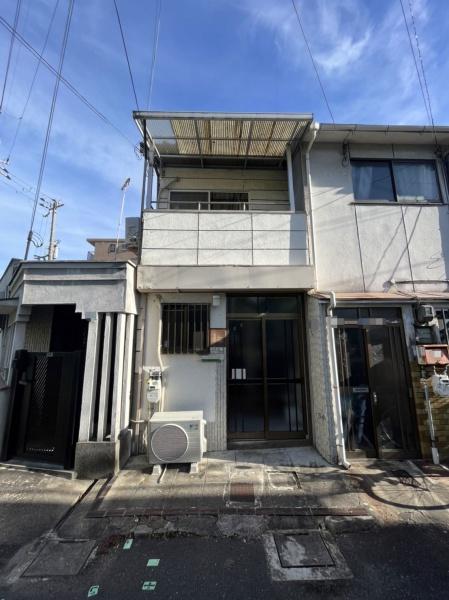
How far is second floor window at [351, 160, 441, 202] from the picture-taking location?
671cm

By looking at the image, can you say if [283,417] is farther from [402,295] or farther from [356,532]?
[402,295]

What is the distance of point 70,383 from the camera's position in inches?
208

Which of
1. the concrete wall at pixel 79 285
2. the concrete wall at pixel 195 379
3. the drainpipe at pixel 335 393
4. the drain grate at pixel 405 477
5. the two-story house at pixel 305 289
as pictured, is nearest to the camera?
the drain grate at pixel 405 477

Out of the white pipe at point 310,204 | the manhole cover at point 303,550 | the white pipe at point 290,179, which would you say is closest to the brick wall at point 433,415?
the white pipe at point 310,204

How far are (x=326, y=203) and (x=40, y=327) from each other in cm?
726

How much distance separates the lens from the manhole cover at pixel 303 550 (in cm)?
298

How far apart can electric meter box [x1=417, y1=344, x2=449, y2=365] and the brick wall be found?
0.22m

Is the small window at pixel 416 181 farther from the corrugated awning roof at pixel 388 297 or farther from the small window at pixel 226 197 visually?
the small window at pixel 226 197

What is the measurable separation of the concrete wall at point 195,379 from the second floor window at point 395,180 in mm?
4535

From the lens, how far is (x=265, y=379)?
627 cm

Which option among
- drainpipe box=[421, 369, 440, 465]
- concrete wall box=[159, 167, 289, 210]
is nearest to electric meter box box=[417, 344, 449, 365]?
drainpipe box=[421, 369, 440, 465]

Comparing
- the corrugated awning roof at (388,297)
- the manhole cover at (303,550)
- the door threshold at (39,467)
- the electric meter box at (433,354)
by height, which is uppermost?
the corrugated awning roof at (388,297)

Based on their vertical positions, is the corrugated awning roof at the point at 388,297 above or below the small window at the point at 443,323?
above

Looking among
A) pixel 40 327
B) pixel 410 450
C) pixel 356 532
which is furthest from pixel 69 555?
pixel 410 450
